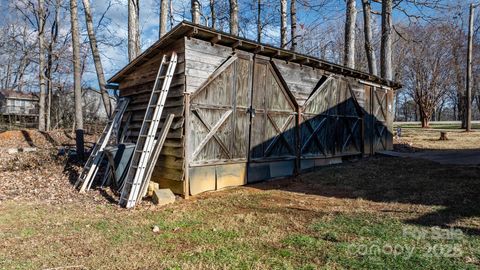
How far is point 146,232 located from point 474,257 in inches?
158

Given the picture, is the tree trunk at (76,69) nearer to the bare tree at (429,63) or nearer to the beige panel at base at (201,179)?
the beige panel at base at (201,179)

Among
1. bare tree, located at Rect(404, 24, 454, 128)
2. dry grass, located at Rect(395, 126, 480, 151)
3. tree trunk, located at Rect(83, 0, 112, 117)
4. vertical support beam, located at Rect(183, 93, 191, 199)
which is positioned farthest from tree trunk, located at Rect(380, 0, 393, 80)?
bare tree, located at Rect(404, 24, 454, 128)

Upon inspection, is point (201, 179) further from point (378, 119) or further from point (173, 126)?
point (378, 119)

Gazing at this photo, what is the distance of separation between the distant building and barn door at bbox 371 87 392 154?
3381 centimetres

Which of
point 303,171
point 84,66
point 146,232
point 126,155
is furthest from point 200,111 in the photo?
point 84,66

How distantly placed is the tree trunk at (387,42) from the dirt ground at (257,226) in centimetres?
895

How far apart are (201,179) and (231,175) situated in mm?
925

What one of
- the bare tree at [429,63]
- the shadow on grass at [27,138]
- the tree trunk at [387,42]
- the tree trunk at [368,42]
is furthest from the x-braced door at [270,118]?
the bare tree at [429,63]

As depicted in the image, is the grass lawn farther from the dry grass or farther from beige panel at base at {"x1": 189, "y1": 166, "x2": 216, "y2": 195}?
the dry grass

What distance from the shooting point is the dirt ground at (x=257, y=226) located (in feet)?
11.7

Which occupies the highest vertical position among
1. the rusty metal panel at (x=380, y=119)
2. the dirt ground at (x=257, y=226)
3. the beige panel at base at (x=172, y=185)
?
the rusty metal panel at (x=380, y=119)

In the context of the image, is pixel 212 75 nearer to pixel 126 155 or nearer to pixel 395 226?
pixel 126 155

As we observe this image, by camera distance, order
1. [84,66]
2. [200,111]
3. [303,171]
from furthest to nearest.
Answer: [84,66] < [303,171] < [200,111]

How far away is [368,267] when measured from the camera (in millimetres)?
3295
